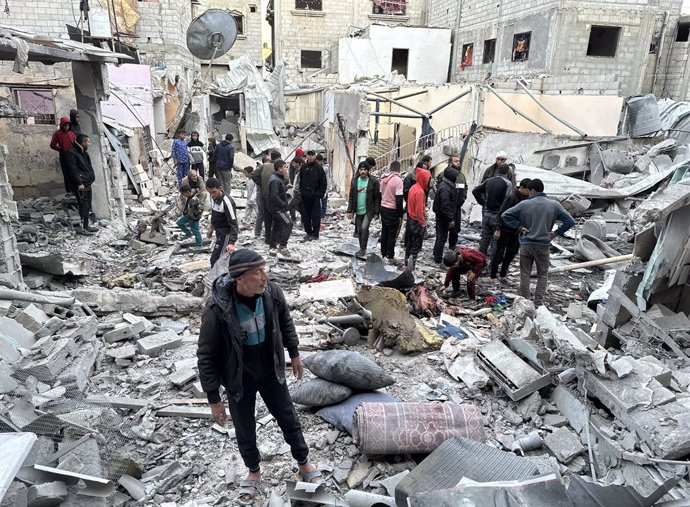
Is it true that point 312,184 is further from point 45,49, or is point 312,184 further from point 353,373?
point 353,373

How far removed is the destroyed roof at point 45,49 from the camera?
5762 millimetres

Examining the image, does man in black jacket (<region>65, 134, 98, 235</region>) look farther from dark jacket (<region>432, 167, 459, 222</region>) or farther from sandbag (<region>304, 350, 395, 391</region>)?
sandbag (<region>304, 350, 395, 391</region>)

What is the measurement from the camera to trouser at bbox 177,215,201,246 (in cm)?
897

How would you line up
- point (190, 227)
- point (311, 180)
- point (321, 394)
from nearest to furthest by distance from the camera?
point (321, 394) < point (311, 180) < point (190, 227)

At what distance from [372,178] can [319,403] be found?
500cm

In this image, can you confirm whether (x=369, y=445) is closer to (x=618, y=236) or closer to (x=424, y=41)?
(x=618, y=236)

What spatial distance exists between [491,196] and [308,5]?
24980 mm

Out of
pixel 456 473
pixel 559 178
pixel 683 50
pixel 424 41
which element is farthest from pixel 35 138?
pixel 683 50

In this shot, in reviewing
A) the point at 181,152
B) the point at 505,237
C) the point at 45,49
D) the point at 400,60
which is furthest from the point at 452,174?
the point at 400,60

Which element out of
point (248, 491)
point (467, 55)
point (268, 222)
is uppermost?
point (467, 55)

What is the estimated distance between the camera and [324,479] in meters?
3.45

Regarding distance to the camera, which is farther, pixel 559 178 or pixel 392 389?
pixel 559 178

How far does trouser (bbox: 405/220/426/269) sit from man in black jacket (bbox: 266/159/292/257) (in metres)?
2.12

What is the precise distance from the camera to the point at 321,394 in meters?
4.09
